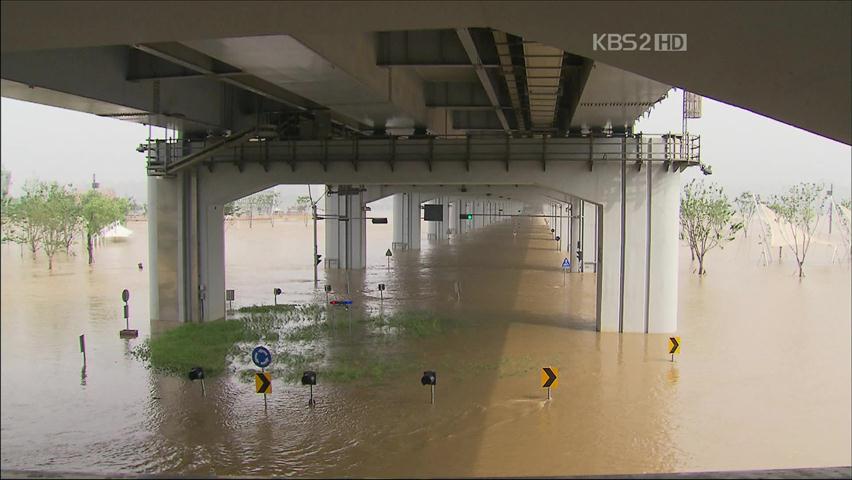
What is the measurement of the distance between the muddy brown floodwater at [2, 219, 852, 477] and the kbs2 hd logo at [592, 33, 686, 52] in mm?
4716

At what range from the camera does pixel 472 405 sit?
13.1 m

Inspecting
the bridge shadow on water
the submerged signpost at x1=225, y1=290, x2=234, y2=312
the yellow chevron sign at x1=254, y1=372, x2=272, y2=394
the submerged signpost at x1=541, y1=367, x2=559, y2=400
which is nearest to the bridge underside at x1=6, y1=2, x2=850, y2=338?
the submerged signpost at x1=225, y1=290, x2=234, y2=312

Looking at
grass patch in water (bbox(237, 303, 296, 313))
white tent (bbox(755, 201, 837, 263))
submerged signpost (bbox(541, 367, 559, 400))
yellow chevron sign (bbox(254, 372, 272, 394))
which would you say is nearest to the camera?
yellow chevron sign (bbox(254, 372, 272, 394))

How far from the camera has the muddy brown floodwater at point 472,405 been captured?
33.5 ft

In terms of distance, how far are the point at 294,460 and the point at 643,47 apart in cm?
768

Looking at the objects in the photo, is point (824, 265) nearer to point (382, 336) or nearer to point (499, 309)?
point (499, 309)

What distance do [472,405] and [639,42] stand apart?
8974 mm

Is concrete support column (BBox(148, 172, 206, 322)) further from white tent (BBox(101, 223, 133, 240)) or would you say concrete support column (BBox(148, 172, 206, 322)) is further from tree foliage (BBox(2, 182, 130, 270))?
white tent (BBox(101, 223, 133, 240))

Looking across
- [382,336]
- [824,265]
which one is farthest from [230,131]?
[824,265]

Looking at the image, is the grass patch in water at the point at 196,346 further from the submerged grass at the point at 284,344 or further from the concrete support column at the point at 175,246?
the concrete support column at the point at 175,246

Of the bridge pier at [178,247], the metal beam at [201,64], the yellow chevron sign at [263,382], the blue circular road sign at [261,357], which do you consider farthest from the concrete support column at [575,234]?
the yellow chevron sign at [263,382]

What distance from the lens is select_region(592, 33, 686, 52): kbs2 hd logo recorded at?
5438mm

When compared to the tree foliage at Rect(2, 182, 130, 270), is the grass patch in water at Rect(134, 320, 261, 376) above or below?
below

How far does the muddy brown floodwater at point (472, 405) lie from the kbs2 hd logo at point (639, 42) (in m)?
4.72
